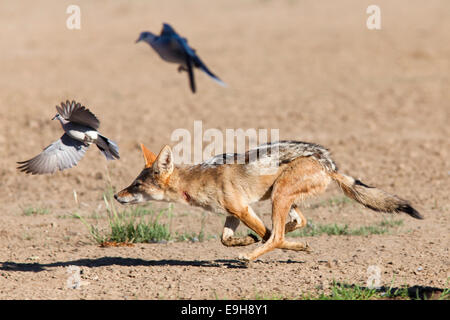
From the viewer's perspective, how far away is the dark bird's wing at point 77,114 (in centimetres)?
530

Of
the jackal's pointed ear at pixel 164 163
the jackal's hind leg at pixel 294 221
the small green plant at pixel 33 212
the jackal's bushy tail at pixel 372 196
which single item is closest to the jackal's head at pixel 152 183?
the jackal's pointed ear at pixel 164 163

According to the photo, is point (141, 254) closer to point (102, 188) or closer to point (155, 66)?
point (102, 188)

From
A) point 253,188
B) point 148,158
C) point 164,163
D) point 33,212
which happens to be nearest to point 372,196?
point 253,188

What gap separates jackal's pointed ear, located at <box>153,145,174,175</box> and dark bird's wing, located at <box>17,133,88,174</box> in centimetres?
59

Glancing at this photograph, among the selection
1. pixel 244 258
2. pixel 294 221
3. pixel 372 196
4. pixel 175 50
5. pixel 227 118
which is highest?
pixel 175 50

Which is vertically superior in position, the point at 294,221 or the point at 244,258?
the point at 294,221

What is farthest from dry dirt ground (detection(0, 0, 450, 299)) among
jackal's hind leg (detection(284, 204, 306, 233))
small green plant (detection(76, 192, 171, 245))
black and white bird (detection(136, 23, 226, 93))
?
black and white bird (detection(136, 23, 226, 93))

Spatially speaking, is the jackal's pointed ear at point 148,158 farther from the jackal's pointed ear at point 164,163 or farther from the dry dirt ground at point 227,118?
the dry dirt ground at point 227,118

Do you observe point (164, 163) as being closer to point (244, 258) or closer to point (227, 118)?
point (244, 258)

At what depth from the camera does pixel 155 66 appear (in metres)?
16.9

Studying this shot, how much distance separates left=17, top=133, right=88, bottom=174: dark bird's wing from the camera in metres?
5.59

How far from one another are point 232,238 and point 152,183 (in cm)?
79

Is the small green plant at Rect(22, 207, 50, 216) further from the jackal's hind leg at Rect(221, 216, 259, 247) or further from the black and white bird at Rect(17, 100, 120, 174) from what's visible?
the jackal's hind leg at Rect(221, 216, 259, 247)

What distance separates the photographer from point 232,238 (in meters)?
5.84
